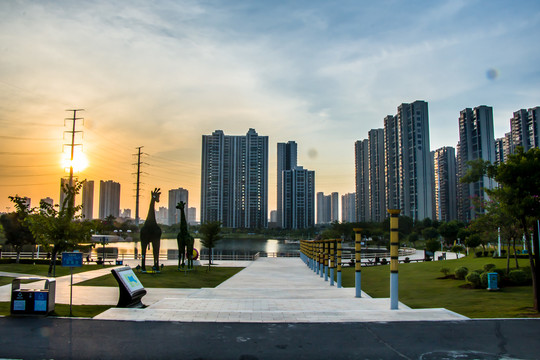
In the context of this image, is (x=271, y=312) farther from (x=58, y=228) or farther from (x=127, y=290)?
(x=58, y=228)

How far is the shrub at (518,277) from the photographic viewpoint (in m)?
17.1

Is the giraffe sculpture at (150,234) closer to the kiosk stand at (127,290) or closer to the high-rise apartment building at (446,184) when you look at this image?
the kiosk stand at (127,290)

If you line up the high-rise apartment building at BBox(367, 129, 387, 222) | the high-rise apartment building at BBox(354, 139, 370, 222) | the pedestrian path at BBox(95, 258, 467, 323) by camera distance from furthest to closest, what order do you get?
the high-rise apartment building at BBox(354, 139, 370, 222), the high-rise apartment building at BBox(367, 129, 387, 222), the pedestrian path at BBox(95, 258, 467, 323)

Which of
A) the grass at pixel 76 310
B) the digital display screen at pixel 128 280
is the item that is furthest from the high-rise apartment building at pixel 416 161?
the grass at pixel 76 310

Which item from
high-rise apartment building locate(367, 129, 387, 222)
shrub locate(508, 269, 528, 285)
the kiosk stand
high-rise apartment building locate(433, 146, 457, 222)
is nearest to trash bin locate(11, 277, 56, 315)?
the kiosk stand

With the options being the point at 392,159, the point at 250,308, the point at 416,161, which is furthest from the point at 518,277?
the point at 392,159

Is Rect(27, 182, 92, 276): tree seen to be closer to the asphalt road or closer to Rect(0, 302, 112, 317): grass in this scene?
Rect(0, 302, 112, 317): grass

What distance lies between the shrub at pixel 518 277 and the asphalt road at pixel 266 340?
9.15 meters

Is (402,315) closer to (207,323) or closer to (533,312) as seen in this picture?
(533,312)

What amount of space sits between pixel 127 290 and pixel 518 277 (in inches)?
627

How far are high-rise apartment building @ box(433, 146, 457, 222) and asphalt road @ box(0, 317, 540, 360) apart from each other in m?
175

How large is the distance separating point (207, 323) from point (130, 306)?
333cm

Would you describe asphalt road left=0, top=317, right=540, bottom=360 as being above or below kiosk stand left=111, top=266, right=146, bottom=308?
below

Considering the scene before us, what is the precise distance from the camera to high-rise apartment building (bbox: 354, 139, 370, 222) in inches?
7323
